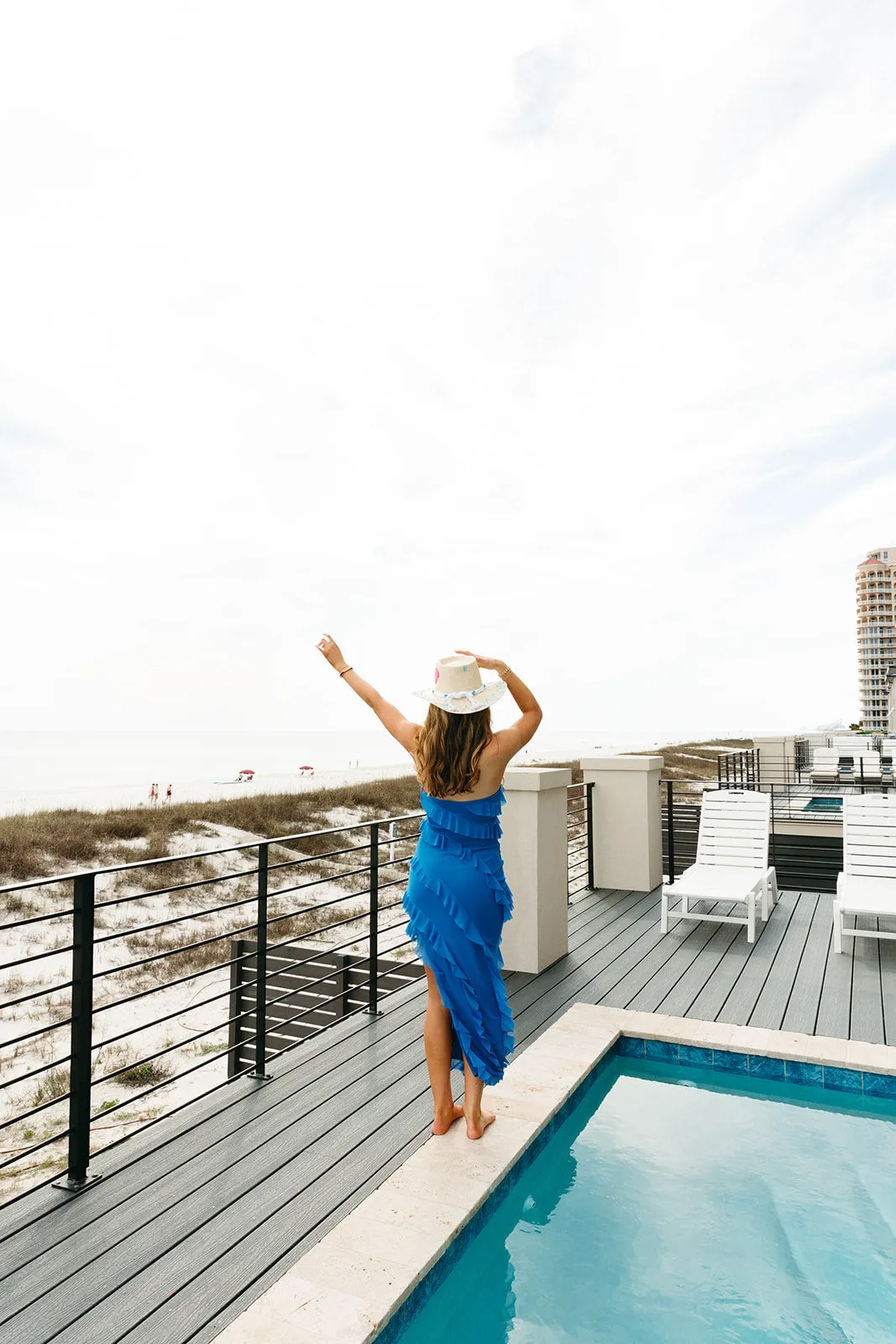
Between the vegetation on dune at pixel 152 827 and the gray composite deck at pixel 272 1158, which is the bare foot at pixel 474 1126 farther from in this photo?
the vegetation on dune at pixel 152 827

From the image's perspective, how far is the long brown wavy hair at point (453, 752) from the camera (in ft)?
8.96

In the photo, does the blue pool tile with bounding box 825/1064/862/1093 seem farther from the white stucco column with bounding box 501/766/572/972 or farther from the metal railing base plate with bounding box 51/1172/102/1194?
the metal railing base plate with bounding box 51/1172/102/1194

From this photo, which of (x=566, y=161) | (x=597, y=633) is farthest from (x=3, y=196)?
(x=597, y=633)

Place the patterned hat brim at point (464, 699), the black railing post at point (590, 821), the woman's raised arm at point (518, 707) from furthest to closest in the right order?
the black railing post at point (590, 821), the woman's raised arm at point (518, 707), the patterned hat brim at point (464, 699)

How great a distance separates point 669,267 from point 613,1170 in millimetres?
13963

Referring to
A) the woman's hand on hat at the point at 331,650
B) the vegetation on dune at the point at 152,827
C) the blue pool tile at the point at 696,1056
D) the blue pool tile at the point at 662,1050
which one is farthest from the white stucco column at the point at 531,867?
the vegetation on dune at the point at 152,827

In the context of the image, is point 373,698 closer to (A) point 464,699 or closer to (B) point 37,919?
(A) point 464,699

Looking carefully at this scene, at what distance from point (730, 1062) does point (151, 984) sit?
8379 mm

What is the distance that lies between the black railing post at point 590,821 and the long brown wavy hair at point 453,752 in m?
4.43

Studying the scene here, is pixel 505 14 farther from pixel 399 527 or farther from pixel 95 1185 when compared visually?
pixel 399 527

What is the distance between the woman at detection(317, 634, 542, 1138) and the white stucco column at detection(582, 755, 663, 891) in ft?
13.5

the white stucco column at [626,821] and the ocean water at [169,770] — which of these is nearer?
the white stucco column at [626,821]

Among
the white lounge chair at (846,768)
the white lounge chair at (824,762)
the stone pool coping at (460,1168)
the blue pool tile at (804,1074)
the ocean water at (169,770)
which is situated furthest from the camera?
the ocean water at (169,770)

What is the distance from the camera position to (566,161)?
12.1 metres
